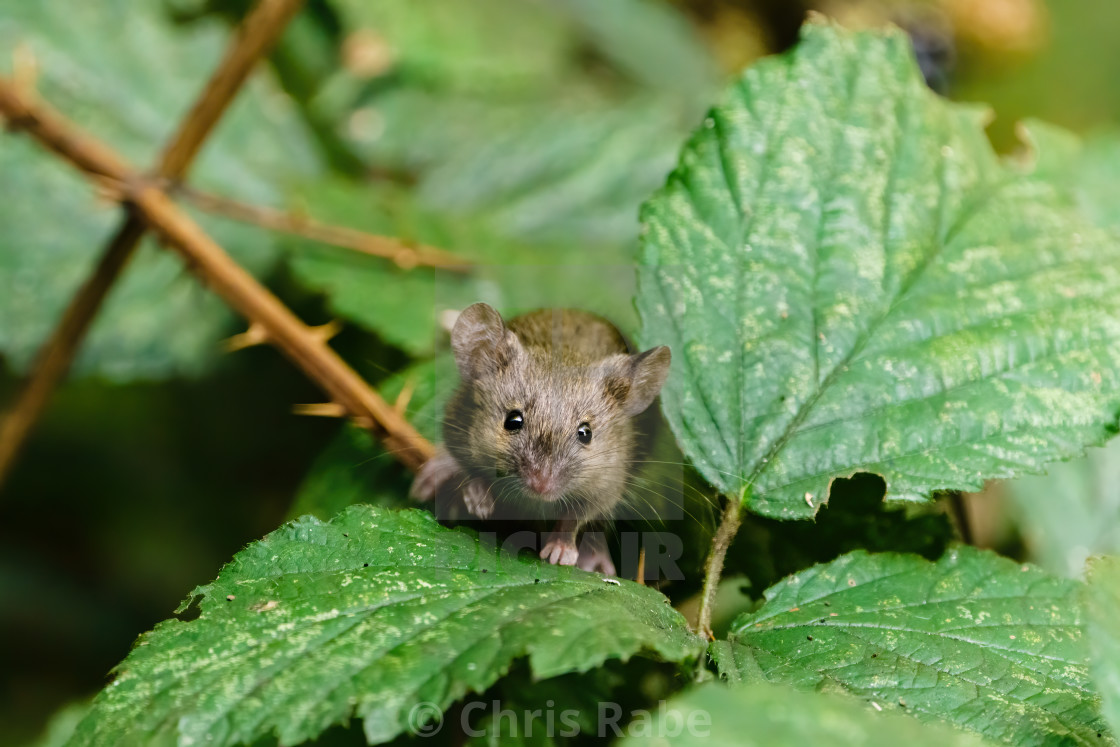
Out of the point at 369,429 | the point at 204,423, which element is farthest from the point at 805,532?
the point at 204,423

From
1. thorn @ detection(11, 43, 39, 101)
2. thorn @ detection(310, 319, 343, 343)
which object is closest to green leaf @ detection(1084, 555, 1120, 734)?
thorn @ detection(310, 319, 343, 343)

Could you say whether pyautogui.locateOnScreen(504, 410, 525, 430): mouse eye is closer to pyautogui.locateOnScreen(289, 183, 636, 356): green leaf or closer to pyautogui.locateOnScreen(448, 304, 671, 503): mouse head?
pyautogui.locateOnScreen(448, 304, 671, 503): mouse head

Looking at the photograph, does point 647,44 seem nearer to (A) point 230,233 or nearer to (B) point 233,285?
(A) point 230,233

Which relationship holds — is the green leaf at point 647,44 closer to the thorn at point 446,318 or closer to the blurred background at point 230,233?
the blurred background at point 230,233

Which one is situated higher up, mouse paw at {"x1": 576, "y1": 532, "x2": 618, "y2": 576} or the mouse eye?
the mouse eye

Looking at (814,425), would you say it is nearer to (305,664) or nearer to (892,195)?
(892,195)

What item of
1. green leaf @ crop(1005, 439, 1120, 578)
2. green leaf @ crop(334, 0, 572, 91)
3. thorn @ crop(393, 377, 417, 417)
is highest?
green leaf @ crop(334, 0, 572, 91)

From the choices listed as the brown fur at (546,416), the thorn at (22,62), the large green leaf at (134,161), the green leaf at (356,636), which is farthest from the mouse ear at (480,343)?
the thorn at (22,62)
